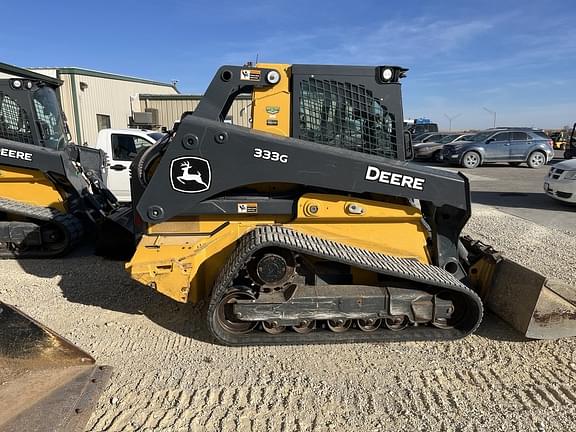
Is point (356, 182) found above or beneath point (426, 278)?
above

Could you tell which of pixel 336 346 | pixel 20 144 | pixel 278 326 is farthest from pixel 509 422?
pixel 20 144

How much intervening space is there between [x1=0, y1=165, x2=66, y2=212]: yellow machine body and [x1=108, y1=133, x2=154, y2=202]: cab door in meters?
2.15

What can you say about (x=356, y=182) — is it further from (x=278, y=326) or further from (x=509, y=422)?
(x=509, y=422)

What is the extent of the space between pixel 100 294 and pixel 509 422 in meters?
3.93

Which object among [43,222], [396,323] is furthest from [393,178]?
[43,222]

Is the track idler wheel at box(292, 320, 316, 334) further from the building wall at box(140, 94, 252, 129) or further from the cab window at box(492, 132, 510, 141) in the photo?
the building wall at box(140, 94, 252, 129)

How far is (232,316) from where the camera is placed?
3607 mm

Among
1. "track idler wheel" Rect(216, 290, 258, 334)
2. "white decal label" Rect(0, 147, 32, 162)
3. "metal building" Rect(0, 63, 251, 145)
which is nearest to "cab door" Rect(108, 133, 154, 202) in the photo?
"white decal label" Rect(0, 147, 32, 162)

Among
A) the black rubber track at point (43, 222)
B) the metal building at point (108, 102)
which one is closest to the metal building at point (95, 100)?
the metal building at point (108, 102)

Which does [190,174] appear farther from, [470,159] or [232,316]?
[470,159]

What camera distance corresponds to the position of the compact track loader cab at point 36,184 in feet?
19.2

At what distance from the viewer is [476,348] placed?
3578mm

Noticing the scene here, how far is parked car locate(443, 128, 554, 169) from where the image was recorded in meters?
19.0

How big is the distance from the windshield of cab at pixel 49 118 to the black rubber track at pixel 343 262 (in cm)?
451
